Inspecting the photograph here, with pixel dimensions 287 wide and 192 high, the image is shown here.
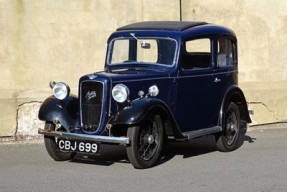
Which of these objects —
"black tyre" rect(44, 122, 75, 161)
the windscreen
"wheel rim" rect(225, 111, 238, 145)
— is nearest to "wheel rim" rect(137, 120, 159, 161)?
the windscreen

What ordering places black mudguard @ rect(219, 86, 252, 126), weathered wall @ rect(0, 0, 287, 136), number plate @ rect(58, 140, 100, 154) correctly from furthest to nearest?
weathered wall @ rect(0, 0, 287, 136)
black mudguard @ rect(219, 86, 252, 126)
number plate @ rect(58, 140, 100, 154)

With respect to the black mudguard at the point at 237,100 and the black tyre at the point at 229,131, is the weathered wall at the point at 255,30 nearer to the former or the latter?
the black mudguard at the point at 237,100

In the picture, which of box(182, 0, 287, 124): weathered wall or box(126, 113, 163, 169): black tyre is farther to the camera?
box(182, 0, 287, 124): weathered wall

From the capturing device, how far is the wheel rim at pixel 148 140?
24.0 feet

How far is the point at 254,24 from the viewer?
1259 cm

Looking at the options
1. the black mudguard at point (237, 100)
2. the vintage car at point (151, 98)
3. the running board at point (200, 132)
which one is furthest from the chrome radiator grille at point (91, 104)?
the black mudguard at point (237, 100)

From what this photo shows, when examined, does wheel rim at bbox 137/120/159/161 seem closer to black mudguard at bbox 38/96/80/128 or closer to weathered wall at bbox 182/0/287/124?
black mudguard at bbox 38/96/80/128

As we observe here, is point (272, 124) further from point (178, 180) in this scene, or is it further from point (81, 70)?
point (178, 180)

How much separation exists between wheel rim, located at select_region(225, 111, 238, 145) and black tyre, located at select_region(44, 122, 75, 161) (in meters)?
2.54

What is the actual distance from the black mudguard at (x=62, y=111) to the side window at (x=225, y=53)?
7.77ft

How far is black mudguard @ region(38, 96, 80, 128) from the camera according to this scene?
7.61m

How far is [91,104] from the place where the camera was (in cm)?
742

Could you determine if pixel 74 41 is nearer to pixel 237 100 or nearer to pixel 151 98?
pixel 237 100

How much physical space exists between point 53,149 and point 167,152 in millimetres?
1869
